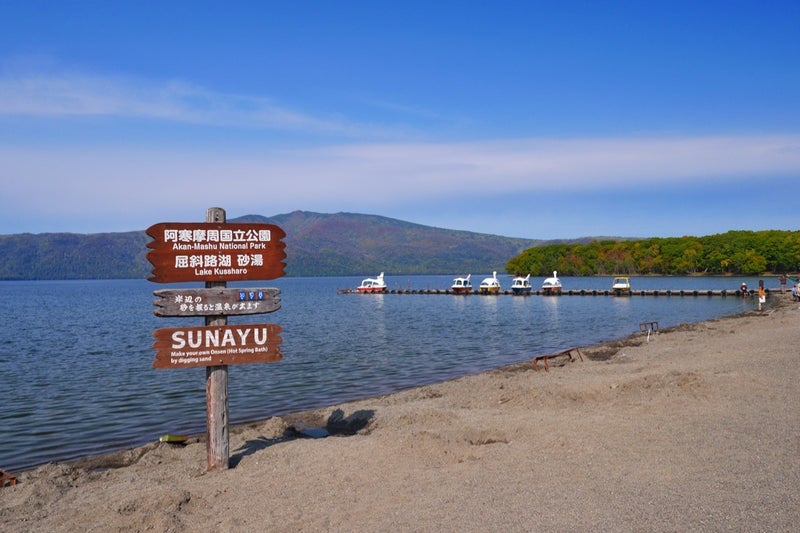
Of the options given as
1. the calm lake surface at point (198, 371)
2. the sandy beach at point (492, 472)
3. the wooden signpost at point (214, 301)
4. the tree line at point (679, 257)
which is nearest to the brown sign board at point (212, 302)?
the wooden signpost at point (214, 301)

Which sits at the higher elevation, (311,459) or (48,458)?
(311,459)

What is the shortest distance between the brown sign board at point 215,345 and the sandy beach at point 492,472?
1631 millimetres

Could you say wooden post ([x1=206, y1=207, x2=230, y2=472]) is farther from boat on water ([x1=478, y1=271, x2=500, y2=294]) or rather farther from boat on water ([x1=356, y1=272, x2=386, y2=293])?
boat on water ([x1=356, y1=272, x2=386, y2=293])

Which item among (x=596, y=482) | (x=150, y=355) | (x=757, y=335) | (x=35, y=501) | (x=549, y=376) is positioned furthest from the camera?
(x=150, y=355)

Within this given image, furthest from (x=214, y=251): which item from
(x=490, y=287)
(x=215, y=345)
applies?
(x=490, y=287)

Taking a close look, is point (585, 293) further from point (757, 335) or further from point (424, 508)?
point (424, 508)

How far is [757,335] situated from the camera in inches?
982

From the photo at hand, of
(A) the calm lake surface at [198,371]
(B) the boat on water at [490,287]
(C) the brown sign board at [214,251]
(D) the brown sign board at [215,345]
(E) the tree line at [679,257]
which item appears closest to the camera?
(D) the brown sign board at [215,345]

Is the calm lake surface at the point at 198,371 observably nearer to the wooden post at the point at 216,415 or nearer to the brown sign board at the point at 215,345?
the wooden post at the point at 216,415

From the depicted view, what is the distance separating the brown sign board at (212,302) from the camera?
9133 millimetres

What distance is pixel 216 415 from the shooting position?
930 cm

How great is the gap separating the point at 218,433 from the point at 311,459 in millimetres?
1425

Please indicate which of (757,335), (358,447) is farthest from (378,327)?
(358,447)

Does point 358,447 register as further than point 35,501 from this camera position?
Yes
